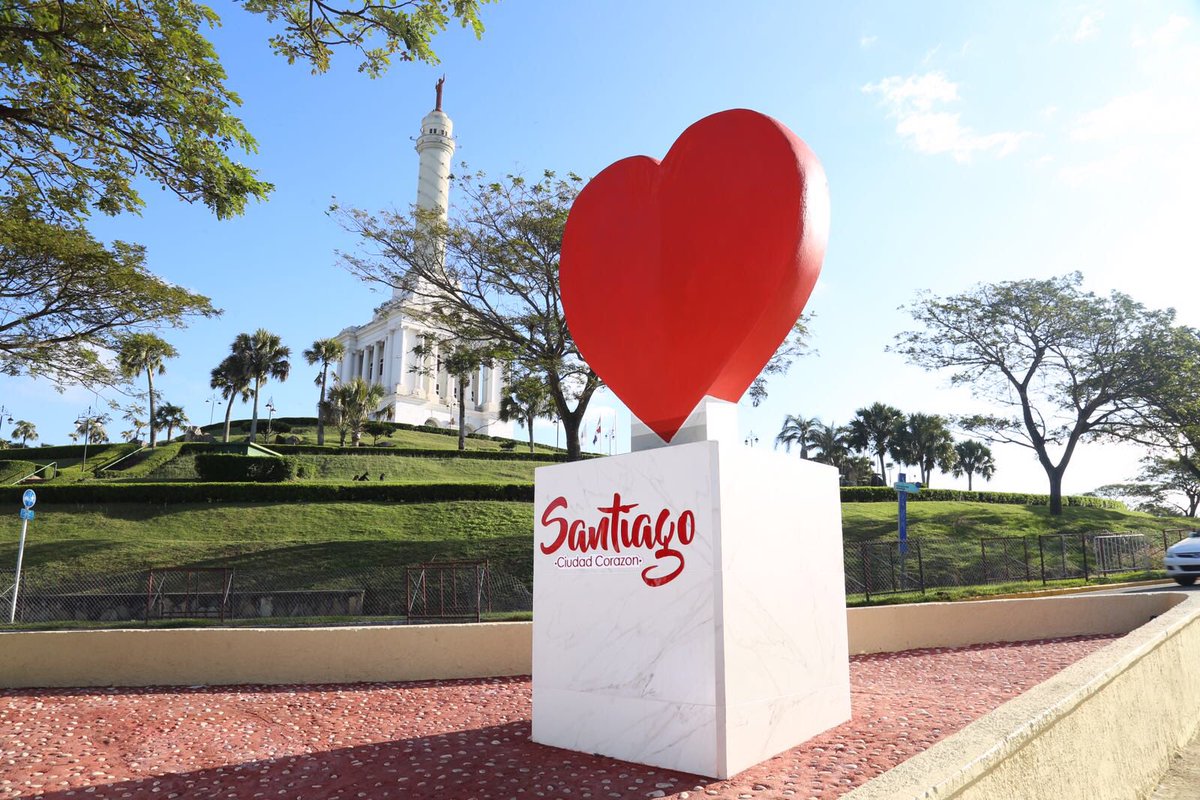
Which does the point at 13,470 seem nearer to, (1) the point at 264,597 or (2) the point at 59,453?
(2) the point at 59,453

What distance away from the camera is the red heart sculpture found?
18.9 feet

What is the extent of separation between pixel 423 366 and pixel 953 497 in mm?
56802

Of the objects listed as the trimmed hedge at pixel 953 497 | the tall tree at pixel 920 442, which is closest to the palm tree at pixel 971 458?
the tall tree at pixel 920 442

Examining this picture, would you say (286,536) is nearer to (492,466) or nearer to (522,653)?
(522,653)

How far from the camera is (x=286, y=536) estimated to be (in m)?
23.0

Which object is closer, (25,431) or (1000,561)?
(1000,561)

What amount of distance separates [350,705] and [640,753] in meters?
4.19

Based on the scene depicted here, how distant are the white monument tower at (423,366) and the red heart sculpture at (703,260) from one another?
217ft

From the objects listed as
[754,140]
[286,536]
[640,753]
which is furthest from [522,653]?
[286,536]

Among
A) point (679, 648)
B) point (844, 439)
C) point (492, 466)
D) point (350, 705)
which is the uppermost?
point (844, 439)

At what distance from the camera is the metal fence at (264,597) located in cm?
1401

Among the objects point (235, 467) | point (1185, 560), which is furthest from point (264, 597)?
point (1185, 560)

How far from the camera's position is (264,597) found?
49.8 feet

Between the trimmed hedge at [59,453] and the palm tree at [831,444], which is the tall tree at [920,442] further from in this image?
the trimmed hedge at [59,453]
